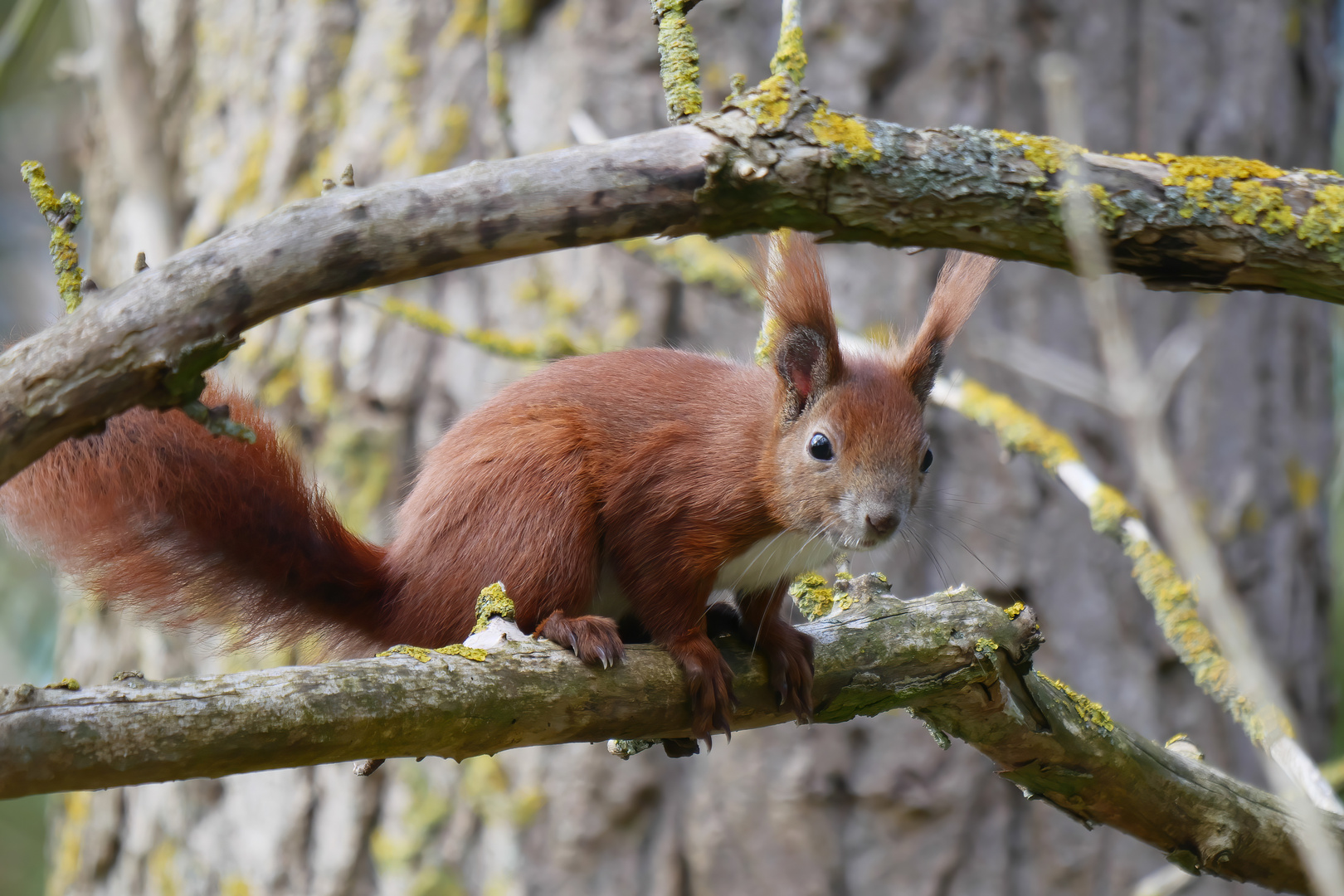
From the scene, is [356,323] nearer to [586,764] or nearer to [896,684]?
[586,764]

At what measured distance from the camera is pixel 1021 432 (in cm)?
242

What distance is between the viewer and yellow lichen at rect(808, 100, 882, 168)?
1.47m

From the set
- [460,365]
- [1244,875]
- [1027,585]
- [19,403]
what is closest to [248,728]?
[19,403]

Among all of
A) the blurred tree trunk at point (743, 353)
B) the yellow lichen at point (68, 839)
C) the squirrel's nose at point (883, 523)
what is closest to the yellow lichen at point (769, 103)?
the squirrel's nose at point (883, 523)

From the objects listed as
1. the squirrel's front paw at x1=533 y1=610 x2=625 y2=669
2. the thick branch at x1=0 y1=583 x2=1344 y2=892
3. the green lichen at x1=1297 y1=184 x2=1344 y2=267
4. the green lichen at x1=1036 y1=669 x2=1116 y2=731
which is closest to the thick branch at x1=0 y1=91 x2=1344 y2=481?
the green lichen at x1=1297 y1=184 x2=1344 y2=267

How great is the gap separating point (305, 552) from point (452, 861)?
1.52m

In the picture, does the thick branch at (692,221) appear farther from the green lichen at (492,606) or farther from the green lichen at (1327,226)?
the green lichen at (492,606)

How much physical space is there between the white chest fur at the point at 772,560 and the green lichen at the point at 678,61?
931 millimetres

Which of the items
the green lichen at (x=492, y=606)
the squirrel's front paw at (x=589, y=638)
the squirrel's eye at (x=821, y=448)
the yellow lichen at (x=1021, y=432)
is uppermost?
the yellow lichen at (x=1021, y=432)

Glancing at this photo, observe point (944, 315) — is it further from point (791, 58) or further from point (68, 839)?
point (68, 839)

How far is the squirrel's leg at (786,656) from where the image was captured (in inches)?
74.9

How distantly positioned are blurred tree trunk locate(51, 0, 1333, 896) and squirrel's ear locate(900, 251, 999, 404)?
0.76 metres

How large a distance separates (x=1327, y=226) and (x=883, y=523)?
0.88 m

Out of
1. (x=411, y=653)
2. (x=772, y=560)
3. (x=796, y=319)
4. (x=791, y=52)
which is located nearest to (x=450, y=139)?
(x=796, y=319)
